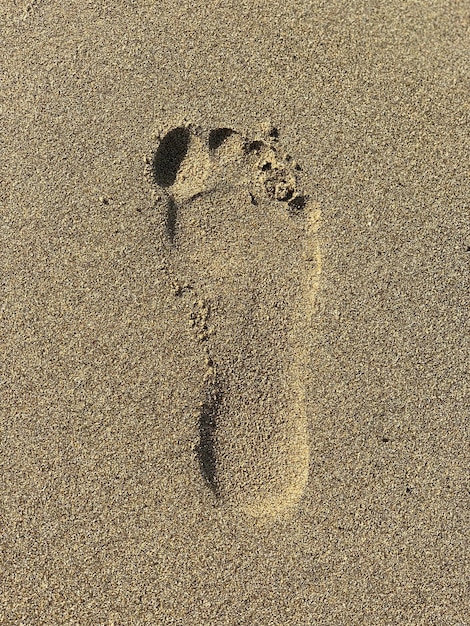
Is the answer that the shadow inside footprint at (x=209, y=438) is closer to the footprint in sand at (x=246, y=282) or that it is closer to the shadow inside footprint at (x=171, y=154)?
the footprint in sand at (x=246, y=282)

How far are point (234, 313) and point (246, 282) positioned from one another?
0.33 ft

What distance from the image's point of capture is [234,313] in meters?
1.47

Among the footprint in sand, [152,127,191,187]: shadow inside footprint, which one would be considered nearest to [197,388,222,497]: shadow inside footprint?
the footprint in sand

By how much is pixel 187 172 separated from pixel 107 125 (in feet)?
0.93

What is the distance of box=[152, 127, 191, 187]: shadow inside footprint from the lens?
148 cm

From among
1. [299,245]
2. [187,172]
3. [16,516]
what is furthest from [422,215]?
[16,516]

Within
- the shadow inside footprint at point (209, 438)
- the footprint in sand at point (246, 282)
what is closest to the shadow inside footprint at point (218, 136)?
the footprint in sand at point (246, 282)

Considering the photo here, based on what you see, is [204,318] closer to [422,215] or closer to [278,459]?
[278,459]

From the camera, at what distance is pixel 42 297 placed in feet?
4.75

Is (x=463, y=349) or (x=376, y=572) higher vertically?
(x=463, y=349)

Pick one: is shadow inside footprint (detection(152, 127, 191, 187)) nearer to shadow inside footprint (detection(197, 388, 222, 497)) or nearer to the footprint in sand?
the footprint in sand

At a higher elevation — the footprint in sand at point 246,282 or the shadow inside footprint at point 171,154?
the shadow inside footprint at point 171,154

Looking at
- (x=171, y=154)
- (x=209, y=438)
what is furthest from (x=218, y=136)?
(x=209, y=438)

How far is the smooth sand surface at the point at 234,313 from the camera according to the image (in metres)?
1.40
